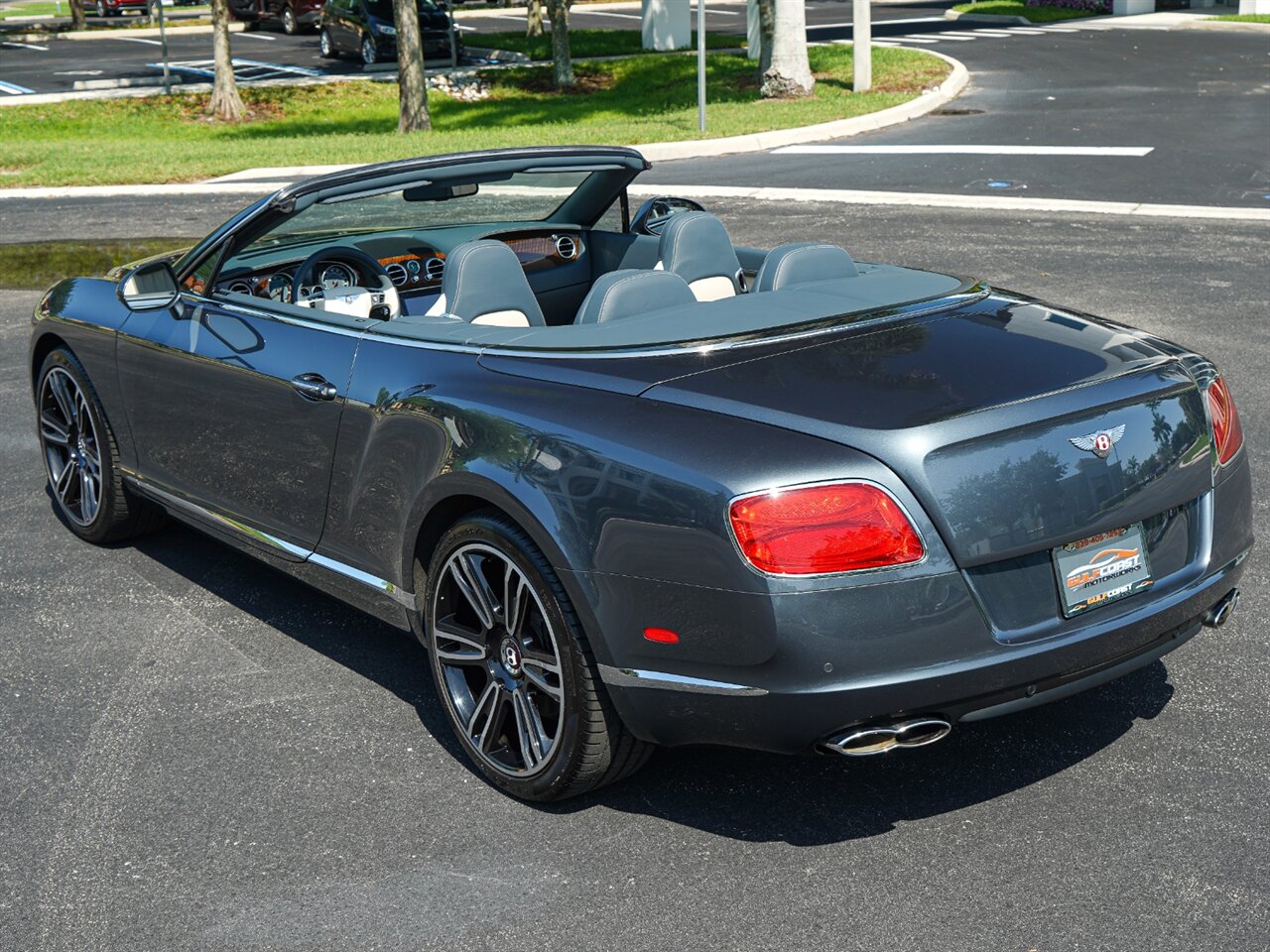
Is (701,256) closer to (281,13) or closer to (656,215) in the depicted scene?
(656,215)

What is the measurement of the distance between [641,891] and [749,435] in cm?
111

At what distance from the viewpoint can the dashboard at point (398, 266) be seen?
5.44m

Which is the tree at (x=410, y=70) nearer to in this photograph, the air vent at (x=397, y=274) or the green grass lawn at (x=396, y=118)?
the green grass lawn at (x=396, y=118)

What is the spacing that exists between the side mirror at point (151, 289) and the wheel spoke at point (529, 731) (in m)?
2.19

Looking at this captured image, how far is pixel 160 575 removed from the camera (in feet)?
19.7

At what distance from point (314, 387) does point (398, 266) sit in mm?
1357

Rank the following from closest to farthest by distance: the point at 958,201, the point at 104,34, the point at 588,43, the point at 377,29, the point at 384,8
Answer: the point at 958,201
the point at 377,29
the point at 384,8
the point at 588,43
the point at 104,34

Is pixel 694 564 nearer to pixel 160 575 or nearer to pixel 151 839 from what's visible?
pixel 151 839

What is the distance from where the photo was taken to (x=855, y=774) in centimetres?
419

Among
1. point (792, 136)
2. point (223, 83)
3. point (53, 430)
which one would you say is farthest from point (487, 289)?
point (223, 83)

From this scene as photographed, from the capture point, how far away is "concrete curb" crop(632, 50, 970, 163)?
1867 cm

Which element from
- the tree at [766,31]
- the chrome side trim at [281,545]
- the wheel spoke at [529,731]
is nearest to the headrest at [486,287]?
the chrome side trim at [281,545]

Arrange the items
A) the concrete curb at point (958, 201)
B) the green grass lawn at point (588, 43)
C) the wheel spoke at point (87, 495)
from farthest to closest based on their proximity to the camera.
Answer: the green grass lawn at point (588, 43), the concrete curb at point (958, 201), the wheel spoke at point (87, 495)

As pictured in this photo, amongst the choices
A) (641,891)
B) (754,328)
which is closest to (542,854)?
(641,891)
